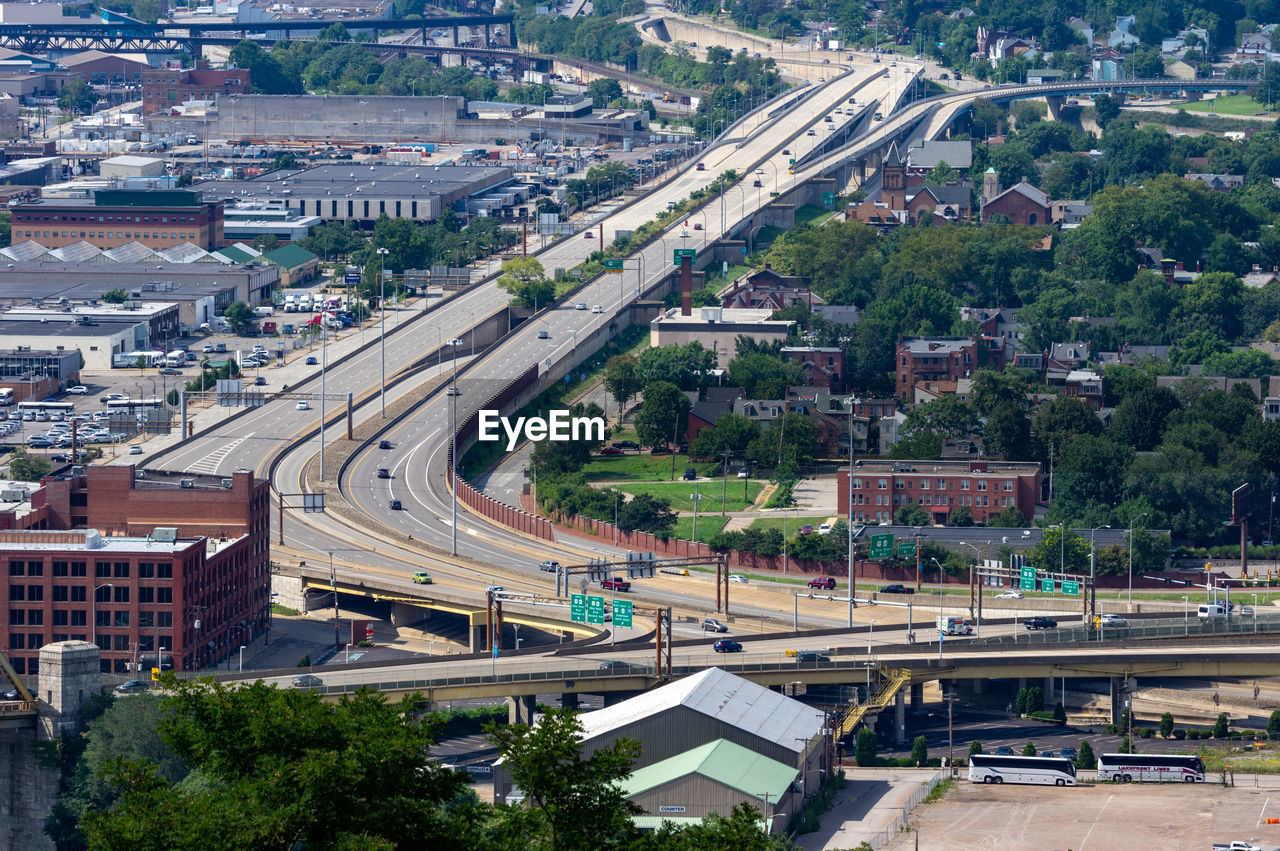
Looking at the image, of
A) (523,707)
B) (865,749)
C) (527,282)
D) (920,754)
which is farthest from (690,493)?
(527,282)

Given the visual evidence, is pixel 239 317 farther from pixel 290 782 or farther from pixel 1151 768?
pixel 290 782

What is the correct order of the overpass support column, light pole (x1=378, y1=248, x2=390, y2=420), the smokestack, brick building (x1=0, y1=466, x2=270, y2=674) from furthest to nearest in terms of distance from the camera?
the smokestack, light pole (x1=378, y1=248, x2=390, y2=420), brick building (x1=0, y1=466, x2=270, y2=674), the overpass support column

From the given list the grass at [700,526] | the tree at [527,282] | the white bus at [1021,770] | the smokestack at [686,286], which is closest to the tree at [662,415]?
the grass at [700,526]

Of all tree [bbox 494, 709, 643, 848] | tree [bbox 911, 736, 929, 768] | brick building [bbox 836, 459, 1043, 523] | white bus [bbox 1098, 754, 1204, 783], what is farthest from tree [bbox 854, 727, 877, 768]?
tree [bbox 494, 709, 643, 848]

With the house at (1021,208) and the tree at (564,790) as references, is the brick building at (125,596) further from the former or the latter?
the house at (1021,208)

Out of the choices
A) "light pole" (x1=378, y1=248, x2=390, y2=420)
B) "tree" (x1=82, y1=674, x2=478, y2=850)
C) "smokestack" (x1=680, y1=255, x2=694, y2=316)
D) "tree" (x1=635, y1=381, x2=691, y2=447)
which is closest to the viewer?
"tree" (x1=82, y1=674, x2=478, y2=850)

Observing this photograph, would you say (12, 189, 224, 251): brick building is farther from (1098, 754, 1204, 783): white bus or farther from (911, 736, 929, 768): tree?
(1098, 754, 1204, 783): white bus
